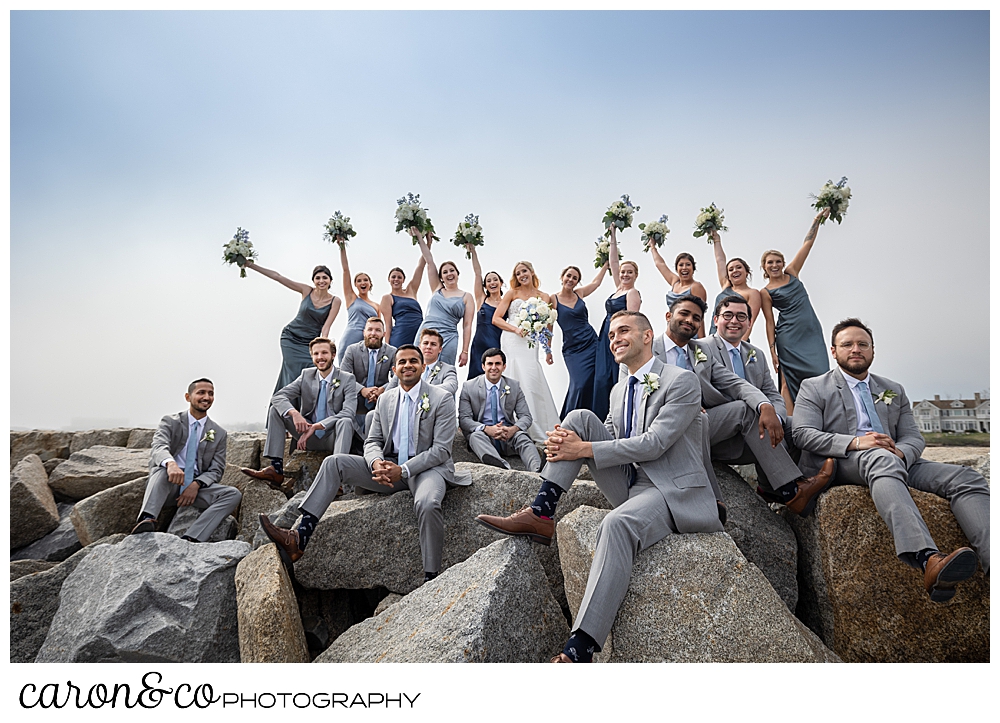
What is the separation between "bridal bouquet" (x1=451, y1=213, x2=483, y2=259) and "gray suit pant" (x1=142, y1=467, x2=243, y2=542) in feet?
13.0

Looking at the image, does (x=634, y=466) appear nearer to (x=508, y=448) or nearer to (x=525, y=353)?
(x=508, y=448)

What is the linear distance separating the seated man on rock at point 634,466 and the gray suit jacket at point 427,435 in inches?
42.1

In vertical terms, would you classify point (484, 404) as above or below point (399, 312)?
below

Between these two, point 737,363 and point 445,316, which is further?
point 445,316

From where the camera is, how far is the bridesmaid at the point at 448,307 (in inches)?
296

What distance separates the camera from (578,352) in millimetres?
7297

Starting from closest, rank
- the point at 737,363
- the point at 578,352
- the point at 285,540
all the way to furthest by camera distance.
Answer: the point at 285,540
the point at 737,363
the point at 578,352

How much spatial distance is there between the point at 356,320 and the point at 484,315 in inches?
60.8

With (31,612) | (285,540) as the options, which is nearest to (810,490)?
(285,540)

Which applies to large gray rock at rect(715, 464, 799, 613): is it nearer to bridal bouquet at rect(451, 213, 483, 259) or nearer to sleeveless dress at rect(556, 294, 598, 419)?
sleeveless dress at rect(556, 294, 598, 419)

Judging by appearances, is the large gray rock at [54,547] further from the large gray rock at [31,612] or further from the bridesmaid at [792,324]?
the bridesmaid at [792,324]

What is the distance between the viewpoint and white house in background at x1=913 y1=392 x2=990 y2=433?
5504 mm

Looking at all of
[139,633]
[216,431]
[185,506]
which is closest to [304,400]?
[216,431]

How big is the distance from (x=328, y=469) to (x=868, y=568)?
3.22 meters
